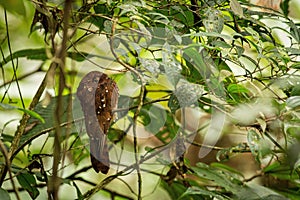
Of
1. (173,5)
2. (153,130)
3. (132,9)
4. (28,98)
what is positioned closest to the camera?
(132,9)

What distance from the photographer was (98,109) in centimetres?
72

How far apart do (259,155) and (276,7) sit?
0.37 meters

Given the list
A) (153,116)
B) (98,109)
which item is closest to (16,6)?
(153,116)

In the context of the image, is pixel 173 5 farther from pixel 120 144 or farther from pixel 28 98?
pixel 28 98

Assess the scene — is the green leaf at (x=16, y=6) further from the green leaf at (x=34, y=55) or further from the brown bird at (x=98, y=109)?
the brown bird at (x=98, y=109)

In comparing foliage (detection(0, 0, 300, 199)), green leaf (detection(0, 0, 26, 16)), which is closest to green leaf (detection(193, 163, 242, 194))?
foliage (detection(0, 0, 300, 199))

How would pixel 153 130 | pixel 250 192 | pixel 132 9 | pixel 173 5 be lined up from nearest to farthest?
pixel 132 9 → pixel 173 5 → pixel 250 192 → pixel 153 130

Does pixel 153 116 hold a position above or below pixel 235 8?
below

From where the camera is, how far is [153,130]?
3.81 feet

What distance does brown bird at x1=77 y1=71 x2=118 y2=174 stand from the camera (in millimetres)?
720

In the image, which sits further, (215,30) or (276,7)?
(276,7)

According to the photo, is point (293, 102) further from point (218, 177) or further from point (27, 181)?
point (27, 181)

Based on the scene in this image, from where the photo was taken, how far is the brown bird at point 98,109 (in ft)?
2.36

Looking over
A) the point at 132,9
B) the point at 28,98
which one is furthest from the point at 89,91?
the point at 28,98
